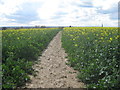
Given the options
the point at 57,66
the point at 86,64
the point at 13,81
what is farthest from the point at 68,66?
Answer: the point at 13,81

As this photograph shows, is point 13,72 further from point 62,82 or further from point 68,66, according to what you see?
point 68,66

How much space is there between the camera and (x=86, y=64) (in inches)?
306

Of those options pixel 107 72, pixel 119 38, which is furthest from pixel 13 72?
pixel 119 38

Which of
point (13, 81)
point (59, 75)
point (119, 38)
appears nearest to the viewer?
point (13, 81)

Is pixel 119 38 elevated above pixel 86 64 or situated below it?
above

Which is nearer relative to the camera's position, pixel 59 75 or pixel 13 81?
pixel 13 81

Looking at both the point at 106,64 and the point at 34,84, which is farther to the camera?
the point at 106,64

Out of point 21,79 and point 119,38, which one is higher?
point 119,38

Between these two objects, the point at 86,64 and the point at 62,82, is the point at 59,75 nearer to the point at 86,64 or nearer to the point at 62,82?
the point at 62,82

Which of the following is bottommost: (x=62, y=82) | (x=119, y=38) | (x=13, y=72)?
(x=62, y=82)

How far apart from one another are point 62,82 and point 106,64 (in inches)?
81.4

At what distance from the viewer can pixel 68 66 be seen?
882 cm

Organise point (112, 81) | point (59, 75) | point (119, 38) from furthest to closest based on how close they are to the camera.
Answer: point (119, 38) → point (59, 75) → point (112, 81)

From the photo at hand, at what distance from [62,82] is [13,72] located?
6.79ft
